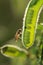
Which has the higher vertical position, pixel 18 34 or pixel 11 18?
pixel 11 18

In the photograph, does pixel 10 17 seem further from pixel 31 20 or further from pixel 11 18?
pixel 31 20

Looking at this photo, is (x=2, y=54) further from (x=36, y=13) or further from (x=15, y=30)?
(x=36, y=13)

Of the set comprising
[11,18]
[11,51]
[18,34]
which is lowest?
[11,51]

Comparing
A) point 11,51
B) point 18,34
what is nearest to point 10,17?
point 18,34

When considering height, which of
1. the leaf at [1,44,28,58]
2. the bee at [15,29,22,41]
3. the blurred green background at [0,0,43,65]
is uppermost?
the blurred green background at [0,0,43,65]

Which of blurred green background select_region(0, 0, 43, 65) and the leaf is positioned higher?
blurred green background select_region(0, 0, 43, 65)

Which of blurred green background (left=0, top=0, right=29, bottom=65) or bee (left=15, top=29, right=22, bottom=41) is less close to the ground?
blurred green background (left=0, top=0, right=29, bottom=65)
